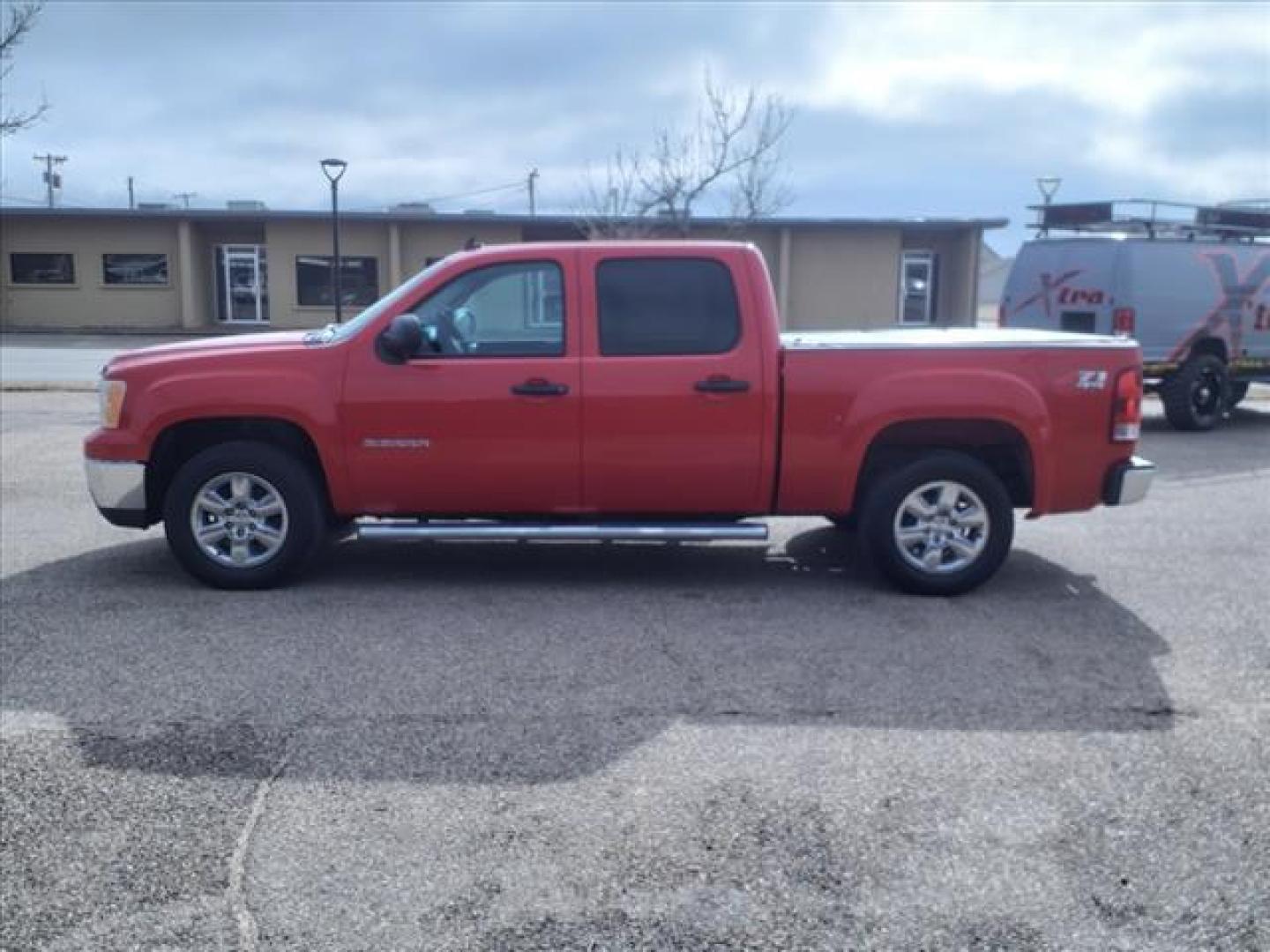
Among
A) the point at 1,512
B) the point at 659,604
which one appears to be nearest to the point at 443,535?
the point at 659,604

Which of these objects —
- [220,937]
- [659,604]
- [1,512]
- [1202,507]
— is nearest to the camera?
[220,937]

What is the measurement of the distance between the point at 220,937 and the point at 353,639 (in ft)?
8.24

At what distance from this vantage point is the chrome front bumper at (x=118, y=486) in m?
6.32

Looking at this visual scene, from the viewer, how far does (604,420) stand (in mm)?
6215

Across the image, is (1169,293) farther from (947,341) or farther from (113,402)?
(113,402)

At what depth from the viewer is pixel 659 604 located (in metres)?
6.20

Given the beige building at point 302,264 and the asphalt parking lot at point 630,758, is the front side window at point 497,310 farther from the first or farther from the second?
the beige building at point 302,264

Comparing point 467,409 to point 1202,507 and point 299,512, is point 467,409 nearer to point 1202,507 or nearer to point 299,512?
point 299,512

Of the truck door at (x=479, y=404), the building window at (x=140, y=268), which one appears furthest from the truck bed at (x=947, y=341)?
the building window at (x=140, y=268)

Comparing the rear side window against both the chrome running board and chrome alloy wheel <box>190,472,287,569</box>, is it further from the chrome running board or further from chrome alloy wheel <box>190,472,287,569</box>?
chrome alloy wheel <box>190,472,287,569</box>

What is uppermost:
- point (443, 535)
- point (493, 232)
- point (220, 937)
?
point (493, 232)

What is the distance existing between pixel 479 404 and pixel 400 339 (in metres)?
0.52

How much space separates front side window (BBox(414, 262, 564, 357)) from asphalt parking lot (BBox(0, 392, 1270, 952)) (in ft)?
4.43

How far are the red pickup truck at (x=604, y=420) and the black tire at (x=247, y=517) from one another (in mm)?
12
